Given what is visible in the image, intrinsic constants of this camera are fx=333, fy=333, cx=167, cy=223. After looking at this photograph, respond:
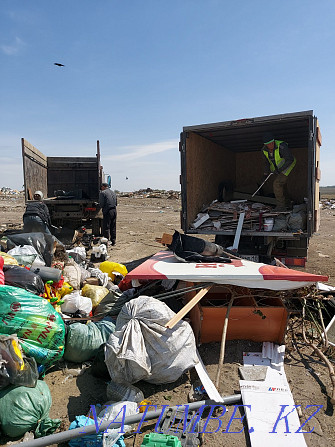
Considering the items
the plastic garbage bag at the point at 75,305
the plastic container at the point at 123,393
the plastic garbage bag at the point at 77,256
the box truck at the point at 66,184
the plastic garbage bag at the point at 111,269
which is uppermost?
the box truck at the point at 66,184

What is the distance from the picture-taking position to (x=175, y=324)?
2.68 m

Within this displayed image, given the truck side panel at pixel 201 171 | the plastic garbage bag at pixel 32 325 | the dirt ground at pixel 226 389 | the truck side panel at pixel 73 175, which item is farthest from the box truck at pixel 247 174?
the truck side panel at pixel 73 175

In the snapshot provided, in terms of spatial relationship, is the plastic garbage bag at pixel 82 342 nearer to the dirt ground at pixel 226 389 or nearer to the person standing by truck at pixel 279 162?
the dirt ground at pixel 226 389

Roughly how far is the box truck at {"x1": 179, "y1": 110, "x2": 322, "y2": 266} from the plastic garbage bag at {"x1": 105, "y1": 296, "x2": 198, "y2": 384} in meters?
A: 2.61

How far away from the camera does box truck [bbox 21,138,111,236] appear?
7.64m

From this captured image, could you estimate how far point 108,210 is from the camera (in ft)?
25.9

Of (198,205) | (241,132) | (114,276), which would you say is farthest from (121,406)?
(241,132)

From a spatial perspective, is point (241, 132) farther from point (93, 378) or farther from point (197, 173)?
point (93, 378)

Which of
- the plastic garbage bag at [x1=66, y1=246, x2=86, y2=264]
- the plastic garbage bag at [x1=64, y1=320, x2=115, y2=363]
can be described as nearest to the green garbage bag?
the plastic garbage bag at [x1=64, y1=320, x2=115, y2=363]

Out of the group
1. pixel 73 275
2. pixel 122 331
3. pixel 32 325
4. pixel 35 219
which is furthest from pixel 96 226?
pixel 122 331

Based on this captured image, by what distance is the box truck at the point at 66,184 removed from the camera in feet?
25.1

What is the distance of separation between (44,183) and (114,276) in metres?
4.99

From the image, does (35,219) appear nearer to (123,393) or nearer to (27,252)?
(27,252)

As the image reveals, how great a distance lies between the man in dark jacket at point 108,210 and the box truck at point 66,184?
19 centimetres
